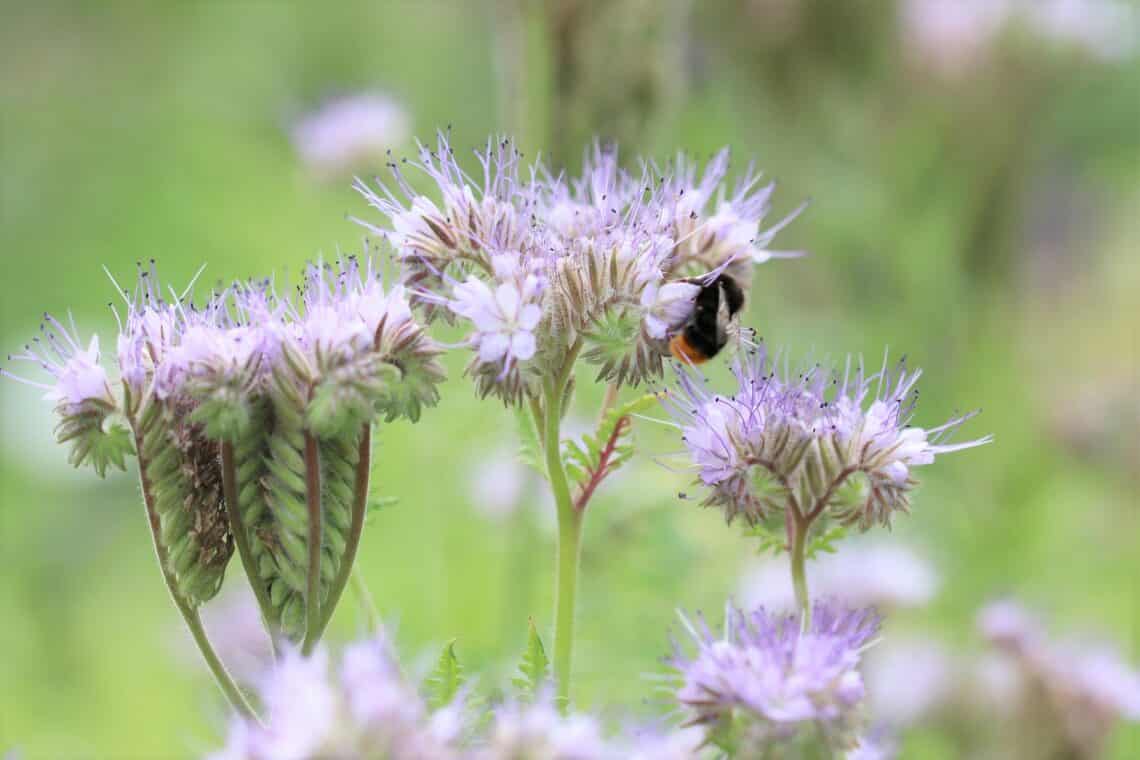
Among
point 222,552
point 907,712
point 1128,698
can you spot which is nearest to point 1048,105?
point 907,712

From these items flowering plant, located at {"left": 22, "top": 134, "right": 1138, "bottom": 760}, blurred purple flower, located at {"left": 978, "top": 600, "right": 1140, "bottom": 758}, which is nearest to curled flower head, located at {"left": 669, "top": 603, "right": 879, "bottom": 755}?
flowering plant, located at {"left": 22, "top": 134, "right": 1138, "bottom": 760}

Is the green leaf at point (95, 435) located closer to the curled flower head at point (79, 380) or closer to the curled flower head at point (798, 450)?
the curled flower head at point (79, 380)

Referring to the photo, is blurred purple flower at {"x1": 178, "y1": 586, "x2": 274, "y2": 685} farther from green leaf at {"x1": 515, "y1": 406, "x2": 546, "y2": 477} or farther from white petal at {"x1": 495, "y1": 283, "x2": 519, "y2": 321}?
white petal at {"x1": 495, "y1": 283, "x2": 519, "y2": 321}

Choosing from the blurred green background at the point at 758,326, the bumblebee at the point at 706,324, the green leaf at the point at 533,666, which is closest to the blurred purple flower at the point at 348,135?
the blurred green background at the point at 758,326

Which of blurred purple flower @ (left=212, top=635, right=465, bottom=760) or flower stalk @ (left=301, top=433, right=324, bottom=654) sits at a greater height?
flower stalk @ (left=301, top=433, right=324, bottom=654)

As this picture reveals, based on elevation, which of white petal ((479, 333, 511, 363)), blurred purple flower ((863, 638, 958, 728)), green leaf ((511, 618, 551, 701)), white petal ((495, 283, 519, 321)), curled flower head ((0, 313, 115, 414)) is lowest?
green leaf ((511, 618, 551, 701))

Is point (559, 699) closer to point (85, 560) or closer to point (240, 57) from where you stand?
point (85, 560)
